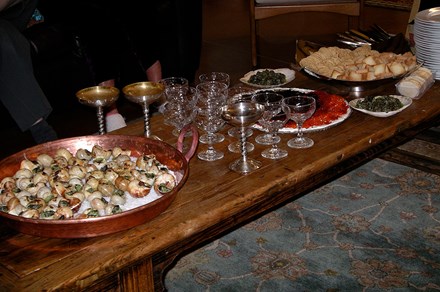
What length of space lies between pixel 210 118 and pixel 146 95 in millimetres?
216

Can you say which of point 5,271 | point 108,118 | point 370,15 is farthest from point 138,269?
point 370,15

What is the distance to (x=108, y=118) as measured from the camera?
293 centimetres

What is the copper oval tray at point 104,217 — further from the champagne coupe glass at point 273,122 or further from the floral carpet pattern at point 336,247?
the floral carpet pattern at point 336,247

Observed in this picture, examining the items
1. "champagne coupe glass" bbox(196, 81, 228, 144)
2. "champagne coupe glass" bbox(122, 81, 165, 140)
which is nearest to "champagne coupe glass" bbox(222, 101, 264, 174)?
"champagne coupe glass" bbox(196, 81, 228, 144)

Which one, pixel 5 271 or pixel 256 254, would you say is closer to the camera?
pixel 5 271

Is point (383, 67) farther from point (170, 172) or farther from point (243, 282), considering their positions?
point (170, 172)

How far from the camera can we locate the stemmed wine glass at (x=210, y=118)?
1720mm

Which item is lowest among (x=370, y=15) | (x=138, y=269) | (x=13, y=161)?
(x=370, y=15)

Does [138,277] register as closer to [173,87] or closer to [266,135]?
[266,135]

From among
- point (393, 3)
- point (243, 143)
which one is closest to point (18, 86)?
point (243, 143)

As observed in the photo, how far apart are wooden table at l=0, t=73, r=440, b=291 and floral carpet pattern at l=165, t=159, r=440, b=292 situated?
41cm

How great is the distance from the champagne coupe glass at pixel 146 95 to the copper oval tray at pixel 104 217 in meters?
0.22

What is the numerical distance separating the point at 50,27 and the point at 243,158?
6.13 feet

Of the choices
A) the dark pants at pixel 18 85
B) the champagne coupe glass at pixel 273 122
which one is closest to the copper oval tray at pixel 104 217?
the champagne coupe glass at pixel 273 122
